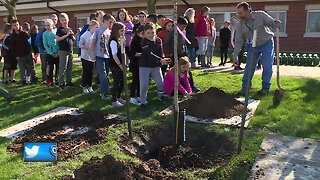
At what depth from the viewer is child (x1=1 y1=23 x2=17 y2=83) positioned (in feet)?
33.3

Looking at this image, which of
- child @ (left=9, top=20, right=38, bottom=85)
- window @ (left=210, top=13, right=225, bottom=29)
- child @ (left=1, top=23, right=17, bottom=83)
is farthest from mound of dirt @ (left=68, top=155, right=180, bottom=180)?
window @ (left=210, top=13, right=225, bottom=29)

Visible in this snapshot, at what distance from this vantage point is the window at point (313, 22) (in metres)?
20.5

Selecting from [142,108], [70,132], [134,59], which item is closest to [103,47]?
[134,59]

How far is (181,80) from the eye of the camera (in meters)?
7.62

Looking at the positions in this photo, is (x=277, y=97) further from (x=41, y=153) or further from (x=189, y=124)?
(x=41, y=153)

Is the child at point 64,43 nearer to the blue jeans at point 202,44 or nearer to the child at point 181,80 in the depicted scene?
the child at point 181,80

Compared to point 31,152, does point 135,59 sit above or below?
above

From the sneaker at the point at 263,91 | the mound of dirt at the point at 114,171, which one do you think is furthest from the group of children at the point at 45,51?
the mound of dirt at the point at 114,171

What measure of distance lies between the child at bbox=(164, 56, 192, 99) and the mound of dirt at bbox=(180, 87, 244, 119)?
0.37m

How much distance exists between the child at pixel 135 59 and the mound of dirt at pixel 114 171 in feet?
10.9

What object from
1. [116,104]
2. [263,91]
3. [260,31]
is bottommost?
[116,104]

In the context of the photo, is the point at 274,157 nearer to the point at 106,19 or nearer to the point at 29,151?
the point at 29,151

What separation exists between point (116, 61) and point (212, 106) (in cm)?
191

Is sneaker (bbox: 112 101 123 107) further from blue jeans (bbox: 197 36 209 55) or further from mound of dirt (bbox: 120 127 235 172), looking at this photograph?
blue jeans (bbox: 197 36 209 55)
